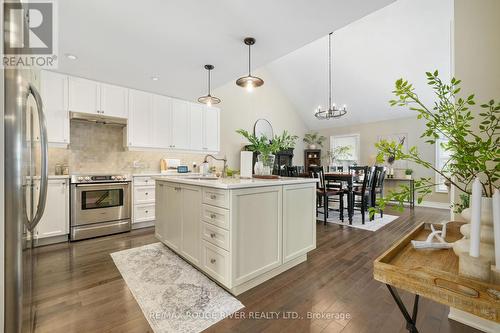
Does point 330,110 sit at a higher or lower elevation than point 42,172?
higher

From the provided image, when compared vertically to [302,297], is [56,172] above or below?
above

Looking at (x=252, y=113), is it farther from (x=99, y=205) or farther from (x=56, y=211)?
(x=56, y=211)

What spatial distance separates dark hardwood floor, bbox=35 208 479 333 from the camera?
149 cm

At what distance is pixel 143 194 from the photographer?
12.6 ft

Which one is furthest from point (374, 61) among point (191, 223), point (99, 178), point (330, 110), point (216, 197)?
point (99, 178)

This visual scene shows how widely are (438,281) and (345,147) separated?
7463mm

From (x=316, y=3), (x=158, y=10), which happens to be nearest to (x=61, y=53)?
(x=158, y=10)

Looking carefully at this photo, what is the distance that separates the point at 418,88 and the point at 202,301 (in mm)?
6671

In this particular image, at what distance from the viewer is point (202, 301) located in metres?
1.73

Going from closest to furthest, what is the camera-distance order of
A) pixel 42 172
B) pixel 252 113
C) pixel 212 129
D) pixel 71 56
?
pixel 42 172 → pixel 71 56 → pixel 212 129 → pixel 252 113

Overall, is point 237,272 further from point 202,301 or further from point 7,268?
point 7,268

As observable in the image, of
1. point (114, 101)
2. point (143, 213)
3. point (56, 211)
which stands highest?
point (114, 101)

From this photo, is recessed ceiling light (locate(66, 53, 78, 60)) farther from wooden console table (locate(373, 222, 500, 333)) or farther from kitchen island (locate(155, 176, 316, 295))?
wooden console table (locate(373, 222, 500, 333))

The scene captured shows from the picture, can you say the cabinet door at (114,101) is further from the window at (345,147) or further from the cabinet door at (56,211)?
the window at (345,147)
